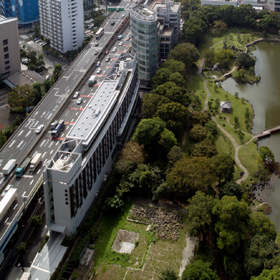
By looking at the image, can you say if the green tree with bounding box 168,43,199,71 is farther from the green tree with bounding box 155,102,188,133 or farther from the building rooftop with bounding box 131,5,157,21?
the green tree with bounding box 155,102,188,133

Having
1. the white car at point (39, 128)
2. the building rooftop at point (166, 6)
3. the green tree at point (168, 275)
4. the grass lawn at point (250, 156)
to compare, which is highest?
the building rooftop at point (166, 6)

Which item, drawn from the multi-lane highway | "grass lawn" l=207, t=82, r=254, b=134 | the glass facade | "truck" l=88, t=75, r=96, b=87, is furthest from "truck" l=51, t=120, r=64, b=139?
"grass lawn" l=207, t=82, r=254, b=134

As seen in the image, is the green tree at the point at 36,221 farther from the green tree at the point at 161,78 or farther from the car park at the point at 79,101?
the green tree at the point at 161,78

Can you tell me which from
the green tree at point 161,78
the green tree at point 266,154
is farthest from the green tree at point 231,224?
the green tree at point 161,78

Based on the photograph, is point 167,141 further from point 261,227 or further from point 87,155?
point 261,227

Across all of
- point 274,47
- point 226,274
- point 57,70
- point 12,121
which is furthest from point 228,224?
point 274,47

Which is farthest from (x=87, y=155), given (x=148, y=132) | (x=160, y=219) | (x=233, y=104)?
(x=233, y=104)
